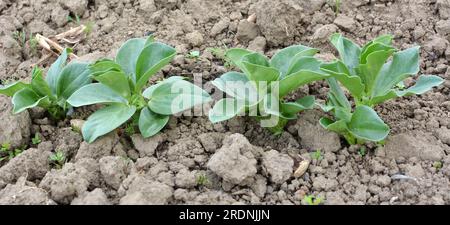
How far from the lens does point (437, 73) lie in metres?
2.99

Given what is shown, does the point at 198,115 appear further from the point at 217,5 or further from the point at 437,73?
the point at 437,73

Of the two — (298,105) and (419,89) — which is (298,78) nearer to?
(298,105)

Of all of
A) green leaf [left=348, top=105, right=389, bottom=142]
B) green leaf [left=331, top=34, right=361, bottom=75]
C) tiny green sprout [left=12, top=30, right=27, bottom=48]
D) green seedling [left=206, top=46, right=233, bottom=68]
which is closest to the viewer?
green leaf [left=348, top=105, right=389, bottom=142]

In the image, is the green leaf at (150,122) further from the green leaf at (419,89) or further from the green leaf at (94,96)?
the green leaf at (419,89)

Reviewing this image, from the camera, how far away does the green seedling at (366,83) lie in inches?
99.7

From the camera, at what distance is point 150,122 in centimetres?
271

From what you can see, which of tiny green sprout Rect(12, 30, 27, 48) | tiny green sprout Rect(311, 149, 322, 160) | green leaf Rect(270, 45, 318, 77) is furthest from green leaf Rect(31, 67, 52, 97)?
tiny green sprout Rect(311, 149, 322, 160)

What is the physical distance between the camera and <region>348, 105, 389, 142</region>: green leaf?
8.21 ft

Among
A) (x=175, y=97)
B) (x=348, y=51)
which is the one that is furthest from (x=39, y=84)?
(x=348, y=51)

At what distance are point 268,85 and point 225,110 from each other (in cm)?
22

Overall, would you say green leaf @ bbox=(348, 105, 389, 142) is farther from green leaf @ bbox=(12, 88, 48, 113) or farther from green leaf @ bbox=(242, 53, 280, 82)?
green leaf @ bbox=(12, 88, 48, 113)
